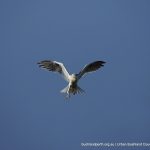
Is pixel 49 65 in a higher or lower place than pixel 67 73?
higher

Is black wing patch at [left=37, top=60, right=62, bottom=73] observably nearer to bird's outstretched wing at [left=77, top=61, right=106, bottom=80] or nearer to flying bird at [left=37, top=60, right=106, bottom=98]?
flying bird at [left=37, top=60, right=106, bottom=98]

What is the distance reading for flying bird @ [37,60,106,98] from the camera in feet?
33.2

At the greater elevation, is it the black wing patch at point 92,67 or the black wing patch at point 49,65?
the black wing patch at point 49,65

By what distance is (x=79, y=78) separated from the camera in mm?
10719

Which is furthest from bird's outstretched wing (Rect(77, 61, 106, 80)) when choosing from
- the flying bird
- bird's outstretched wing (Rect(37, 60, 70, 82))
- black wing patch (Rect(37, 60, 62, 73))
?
black wing patch (Rect(37, 60, 62, 73))

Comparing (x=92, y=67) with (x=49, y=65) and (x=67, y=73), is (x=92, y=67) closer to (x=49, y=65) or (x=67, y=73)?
(x=67, y=73)

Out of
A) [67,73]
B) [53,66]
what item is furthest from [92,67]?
[53,66]

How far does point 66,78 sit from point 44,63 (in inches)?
47.3

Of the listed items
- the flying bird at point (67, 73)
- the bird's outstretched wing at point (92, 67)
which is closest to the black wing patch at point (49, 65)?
the flying bird at point (67, 73)

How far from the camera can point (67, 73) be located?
11023 mm

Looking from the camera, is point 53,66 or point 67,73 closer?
point 67,73

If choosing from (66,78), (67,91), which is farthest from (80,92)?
(66,78)

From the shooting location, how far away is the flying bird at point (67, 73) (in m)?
10.1

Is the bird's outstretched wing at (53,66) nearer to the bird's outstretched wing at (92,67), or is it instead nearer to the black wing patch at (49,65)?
the black wing patch at (49,65)
